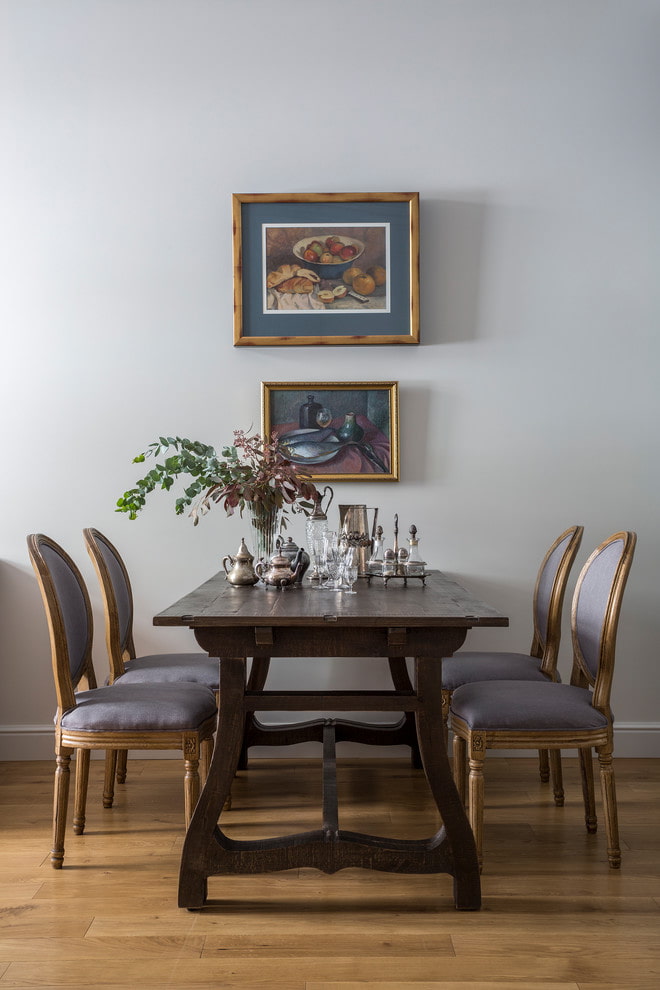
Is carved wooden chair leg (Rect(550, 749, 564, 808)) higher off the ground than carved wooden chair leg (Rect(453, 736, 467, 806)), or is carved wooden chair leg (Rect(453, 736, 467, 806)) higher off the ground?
carved wooden chair leg (Rect(453, 736, 467, 806))

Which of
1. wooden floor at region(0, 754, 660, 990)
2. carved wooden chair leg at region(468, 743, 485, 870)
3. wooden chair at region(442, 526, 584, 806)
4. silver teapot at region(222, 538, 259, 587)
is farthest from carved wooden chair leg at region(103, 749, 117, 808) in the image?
carved wooden chair leg at region(468, 743, 485, 870)

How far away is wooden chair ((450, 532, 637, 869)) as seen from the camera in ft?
7.32

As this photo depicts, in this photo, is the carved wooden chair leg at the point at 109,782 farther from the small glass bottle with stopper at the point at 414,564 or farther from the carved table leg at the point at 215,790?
the small glass bottle with stopper at the point at 414,564

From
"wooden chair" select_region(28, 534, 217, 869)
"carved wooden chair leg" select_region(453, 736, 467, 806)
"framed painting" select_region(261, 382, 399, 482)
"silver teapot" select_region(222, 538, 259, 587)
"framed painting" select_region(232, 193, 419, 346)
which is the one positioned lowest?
"carved wooden chair leg" select_region(453, 736, 467, 806)

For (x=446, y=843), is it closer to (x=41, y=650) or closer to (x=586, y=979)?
(x=586, y=979)

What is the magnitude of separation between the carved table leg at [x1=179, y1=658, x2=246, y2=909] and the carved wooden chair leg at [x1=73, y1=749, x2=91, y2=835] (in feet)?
2.15

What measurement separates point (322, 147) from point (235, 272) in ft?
2.05

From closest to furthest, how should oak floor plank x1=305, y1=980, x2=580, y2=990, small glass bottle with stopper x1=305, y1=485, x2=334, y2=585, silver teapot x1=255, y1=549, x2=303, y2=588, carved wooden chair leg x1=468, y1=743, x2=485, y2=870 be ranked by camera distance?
oak floor plank x1=305, y1=980, x2=580, y2=990 < carved wooden chair leg x1=468, y1=743, x2=485, y2=870 < silver teapot x1=255, y1=549, x2=303, y2=588 < small glass bottle with stopper x1=305, y1=485, x2=334, y2=585

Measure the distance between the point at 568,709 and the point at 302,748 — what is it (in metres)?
1.40

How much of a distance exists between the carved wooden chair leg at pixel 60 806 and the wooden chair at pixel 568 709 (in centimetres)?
111

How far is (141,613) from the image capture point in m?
3.38

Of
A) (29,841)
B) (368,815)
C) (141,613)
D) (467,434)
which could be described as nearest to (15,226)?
(141,613)

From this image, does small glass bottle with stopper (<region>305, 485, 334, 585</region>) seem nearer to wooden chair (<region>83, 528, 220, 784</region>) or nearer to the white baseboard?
wooden chair (<region>83, 528, 220, 784</region>)

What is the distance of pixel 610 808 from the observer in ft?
7.59
